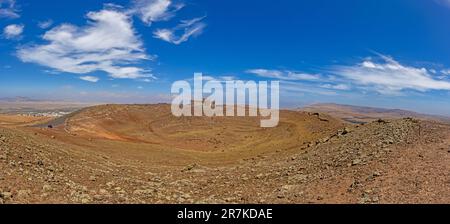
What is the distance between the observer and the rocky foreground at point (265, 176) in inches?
528

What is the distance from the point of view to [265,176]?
18719 millimetres

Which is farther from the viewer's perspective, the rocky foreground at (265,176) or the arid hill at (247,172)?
the arid hill at (247,172)

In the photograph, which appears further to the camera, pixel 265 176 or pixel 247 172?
pixel 247 172

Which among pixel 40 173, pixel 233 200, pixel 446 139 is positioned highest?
pixel 446 139

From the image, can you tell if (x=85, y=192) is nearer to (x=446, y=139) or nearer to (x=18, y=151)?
(x=18, y=151)

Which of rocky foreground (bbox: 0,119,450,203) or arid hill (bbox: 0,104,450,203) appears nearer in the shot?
rocky foreground (bbox: 0,119,450,203)

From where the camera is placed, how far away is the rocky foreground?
13.4m

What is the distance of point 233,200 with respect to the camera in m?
15.2

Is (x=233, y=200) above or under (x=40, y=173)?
under

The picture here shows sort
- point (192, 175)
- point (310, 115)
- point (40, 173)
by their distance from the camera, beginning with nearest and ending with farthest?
1. point (40, 173)
2. point (192, 175)
3. point (310, 115)

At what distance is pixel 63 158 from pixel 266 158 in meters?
11.9
